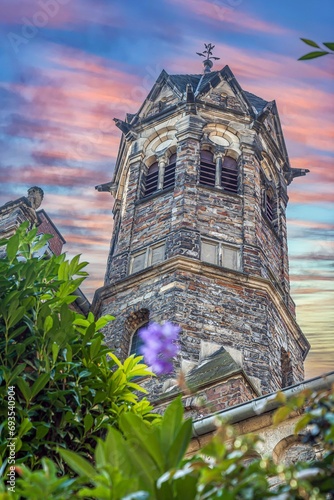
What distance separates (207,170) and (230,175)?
707 mm

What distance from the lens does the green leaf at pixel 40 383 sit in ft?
21.0

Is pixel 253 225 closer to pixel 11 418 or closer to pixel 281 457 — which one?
pixel 281 457

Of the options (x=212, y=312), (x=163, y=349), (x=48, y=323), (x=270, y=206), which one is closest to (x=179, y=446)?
(x=48, y=323)

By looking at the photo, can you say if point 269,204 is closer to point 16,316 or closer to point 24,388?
point 16,316

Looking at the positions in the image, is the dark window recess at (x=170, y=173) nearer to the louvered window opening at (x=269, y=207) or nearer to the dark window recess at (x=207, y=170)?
the dark window recess at (x=207, y=170)

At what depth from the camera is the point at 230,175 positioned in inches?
951

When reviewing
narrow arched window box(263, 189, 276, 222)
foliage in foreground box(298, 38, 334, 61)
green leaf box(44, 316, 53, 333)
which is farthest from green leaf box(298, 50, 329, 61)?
narrow arched window box(263, 189, 276, 222)

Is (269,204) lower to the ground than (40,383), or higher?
higher

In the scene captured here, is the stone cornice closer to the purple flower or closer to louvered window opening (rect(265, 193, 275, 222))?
the purple flower

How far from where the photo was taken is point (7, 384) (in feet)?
20.8

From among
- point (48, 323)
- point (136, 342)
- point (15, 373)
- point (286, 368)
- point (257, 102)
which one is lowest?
point (15, 373)

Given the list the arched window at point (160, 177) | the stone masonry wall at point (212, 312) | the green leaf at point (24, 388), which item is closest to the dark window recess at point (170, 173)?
the arched window at point (160, 177)

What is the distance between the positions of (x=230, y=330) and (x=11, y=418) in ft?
42.9

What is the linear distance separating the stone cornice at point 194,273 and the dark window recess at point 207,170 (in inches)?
159
